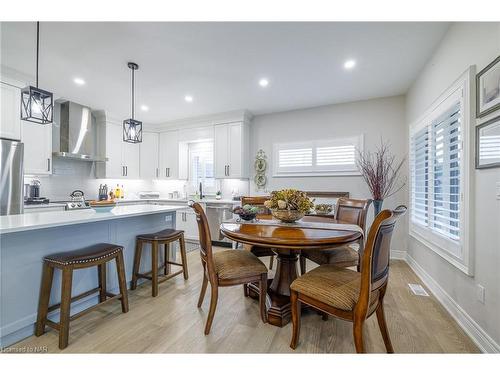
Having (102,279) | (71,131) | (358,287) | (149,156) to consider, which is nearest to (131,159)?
(149,156)

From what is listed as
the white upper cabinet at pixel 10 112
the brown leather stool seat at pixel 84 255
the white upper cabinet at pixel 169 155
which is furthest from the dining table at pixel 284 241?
the white upper cabinet at pixel 169 155

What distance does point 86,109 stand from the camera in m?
4.31

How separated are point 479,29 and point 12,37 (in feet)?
13.9

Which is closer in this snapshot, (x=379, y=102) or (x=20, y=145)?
(x=20, y=145)

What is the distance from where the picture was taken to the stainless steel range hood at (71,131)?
4.06m

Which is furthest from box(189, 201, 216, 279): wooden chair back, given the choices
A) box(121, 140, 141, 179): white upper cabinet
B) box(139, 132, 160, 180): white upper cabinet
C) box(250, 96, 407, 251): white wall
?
box(139, 132, 160, 180): white upper cabinet

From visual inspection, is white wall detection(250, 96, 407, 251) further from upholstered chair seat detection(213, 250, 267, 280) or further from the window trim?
upholstered chair seat detection(213, 250, 267, 280)

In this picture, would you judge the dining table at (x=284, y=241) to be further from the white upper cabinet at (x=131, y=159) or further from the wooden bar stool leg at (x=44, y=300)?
the white upper cabinet at (x=131, y=159)

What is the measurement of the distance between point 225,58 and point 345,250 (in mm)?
2561

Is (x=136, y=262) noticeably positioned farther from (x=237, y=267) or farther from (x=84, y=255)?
(x=237, y=267)

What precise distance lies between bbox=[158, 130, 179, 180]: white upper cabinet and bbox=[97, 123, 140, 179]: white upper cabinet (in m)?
0.54
